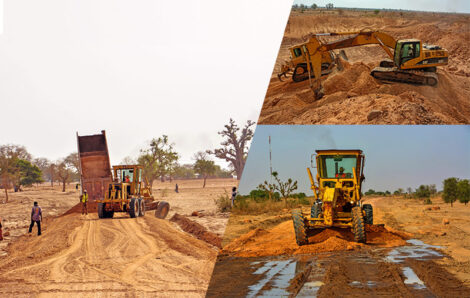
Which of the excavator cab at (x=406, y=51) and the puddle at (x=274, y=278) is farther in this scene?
the excavator cab at (x=406, y=51)

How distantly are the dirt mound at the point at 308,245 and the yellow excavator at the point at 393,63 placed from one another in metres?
4.23

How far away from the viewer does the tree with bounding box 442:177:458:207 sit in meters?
28.6

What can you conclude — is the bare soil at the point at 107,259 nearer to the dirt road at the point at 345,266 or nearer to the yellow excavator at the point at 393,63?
the dirt road at the point at 345,266

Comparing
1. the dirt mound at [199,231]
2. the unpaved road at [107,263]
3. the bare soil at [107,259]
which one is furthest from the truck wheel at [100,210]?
the dirt mound at [199,231]

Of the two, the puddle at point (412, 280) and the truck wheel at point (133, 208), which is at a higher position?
Answer: the truck wheel at point (133, 208)

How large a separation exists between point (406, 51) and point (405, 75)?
0.74 m

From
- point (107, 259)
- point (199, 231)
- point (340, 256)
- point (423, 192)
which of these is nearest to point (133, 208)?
point (199, 231)

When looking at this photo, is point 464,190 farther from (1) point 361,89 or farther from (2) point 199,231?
(2) point 199,231

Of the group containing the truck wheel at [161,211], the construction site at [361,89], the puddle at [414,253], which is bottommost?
the puddle at [414,253]

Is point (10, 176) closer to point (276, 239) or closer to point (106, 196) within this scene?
point (106, 196)

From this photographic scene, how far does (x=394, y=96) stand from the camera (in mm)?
14531

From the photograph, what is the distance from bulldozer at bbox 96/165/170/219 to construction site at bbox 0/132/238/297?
0.04 metres

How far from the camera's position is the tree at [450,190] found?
2861 cm

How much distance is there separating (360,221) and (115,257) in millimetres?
5718
